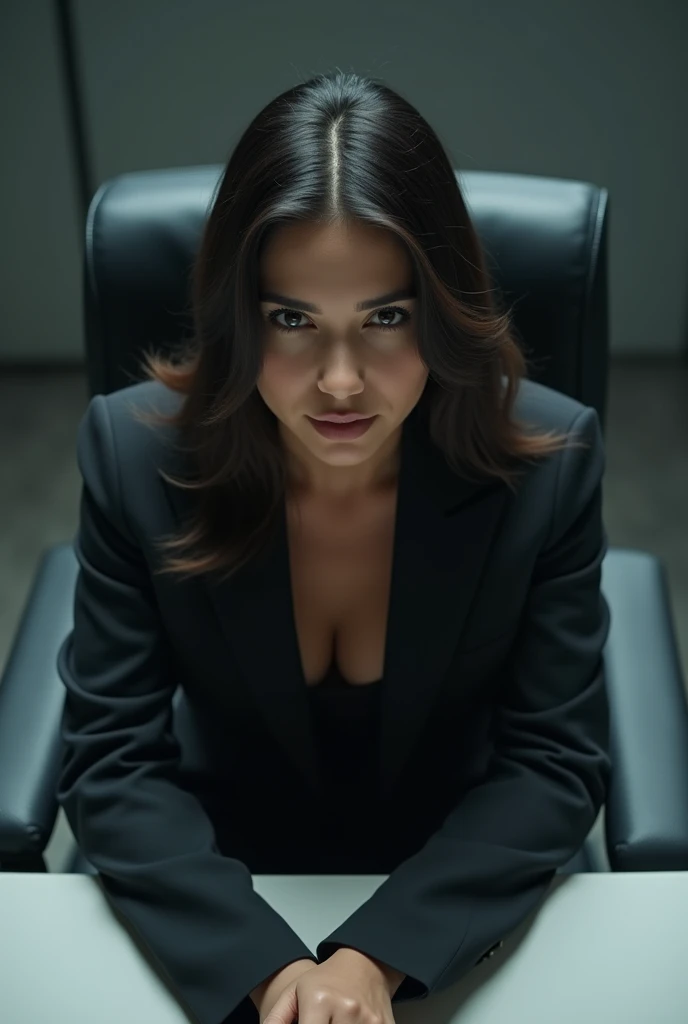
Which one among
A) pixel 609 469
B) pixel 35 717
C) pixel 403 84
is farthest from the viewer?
pixel 609 469

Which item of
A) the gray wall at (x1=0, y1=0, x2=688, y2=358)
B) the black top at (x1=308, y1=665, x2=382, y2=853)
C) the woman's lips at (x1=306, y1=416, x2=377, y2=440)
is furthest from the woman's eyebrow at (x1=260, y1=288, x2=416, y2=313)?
the gray wall at (x1=0, y1=0, x2=688, y2=358)

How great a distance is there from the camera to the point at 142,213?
1433 mm

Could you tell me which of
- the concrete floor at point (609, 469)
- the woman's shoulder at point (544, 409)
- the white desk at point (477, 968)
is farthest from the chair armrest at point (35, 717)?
the concrete floor at point (609, 469)

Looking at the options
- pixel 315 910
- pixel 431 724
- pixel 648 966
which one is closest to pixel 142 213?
pixel 431 724

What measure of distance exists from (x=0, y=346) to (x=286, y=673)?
6.39 feet

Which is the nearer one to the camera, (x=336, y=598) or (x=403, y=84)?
(x=336, y=598)

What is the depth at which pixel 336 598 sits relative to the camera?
1358mm

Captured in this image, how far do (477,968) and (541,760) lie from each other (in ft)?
0.80

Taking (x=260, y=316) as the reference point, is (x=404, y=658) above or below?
below

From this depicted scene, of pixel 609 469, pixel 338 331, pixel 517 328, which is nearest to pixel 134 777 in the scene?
pixel 338 331

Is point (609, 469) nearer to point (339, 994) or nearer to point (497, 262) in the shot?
point (497, 262)

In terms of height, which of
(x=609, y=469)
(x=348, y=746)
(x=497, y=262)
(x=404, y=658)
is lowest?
(x=609, y=469)

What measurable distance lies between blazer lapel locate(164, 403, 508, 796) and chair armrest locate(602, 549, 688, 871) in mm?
213

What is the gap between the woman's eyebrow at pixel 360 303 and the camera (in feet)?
3.45
